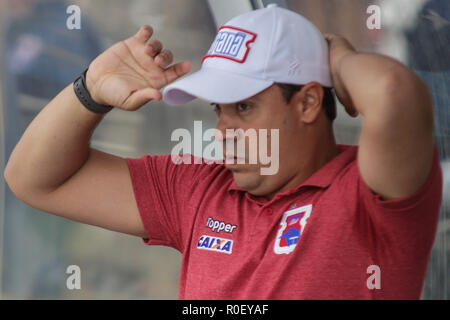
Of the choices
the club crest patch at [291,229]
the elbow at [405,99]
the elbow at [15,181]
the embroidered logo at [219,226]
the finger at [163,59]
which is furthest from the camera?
the elbow at [15,181]

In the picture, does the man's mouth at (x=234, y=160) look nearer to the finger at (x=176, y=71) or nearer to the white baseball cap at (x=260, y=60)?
the white baseball cap at (x=260, y=60)

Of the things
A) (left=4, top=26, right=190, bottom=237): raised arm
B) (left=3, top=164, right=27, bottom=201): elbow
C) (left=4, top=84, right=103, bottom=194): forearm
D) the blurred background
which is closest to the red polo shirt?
(left=4, top=26, right=190, bottom=237): raised arm

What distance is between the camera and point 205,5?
2223mm

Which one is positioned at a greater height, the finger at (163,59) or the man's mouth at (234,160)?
the finger at (163,59)

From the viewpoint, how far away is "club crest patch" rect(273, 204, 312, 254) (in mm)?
1233

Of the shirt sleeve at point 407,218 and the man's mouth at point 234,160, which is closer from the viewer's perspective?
the shirt sleeve at point 407,218

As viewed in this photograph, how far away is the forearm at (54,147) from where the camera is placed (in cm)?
150

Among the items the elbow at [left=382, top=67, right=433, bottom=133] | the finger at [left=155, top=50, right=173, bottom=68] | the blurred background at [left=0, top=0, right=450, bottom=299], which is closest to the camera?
the elbow at [left=382, top=67, right=433, bottom=133]

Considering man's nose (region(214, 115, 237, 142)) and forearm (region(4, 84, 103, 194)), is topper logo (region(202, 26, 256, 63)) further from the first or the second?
forearm (region(4, 84, 103, 194))

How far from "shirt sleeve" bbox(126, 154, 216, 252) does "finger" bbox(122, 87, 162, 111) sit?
214 mm

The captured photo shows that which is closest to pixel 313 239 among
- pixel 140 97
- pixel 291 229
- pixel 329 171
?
pixel 291 229

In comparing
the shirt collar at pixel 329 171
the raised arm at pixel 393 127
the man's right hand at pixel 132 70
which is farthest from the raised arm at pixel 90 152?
the raised arm at pixel 393 127

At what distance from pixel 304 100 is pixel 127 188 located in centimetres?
51

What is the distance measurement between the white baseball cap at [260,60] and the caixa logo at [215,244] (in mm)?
310
